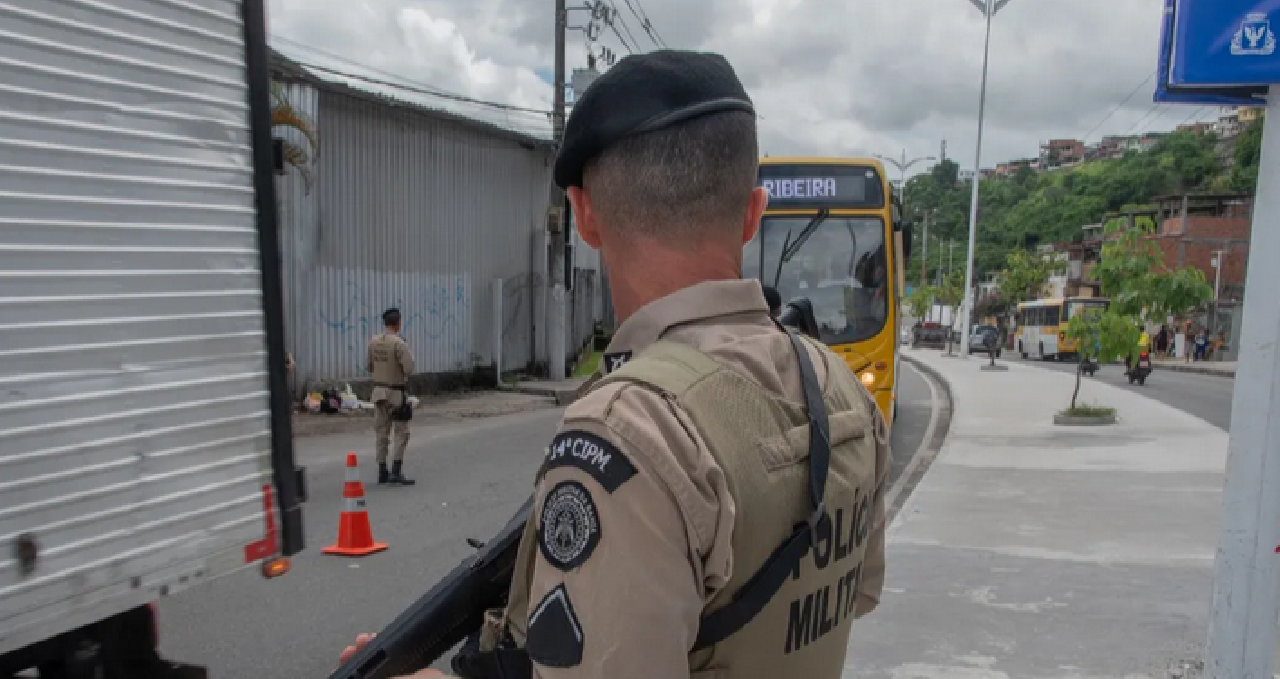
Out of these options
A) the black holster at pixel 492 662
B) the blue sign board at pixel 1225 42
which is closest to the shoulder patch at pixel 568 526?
the black holster at pixel 492 662

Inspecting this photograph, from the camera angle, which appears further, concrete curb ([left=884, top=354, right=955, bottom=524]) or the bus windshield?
the bus windshield

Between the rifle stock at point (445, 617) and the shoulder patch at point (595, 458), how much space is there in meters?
0.41

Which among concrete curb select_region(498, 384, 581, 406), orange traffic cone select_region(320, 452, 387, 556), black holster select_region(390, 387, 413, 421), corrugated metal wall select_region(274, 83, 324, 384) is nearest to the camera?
orange traffic cone select_region(320, 452, 387, 556)

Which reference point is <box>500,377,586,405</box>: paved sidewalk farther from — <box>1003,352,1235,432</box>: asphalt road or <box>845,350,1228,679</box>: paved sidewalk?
<box>1003,352,1235,432</box>: asphalt road

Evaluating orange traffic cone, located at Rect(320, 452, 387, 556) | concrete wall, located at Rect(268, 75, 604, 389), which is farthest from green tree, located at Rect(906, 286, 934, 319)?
orange traffic cone, located at Rect(320, 452, 387, 556)

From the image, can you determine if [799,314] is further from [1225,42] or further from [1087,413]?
[1087,413]

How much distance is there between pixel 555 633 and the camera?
3.02ft

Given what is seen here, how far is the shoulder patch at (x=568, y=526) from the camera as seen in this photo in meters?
0.91

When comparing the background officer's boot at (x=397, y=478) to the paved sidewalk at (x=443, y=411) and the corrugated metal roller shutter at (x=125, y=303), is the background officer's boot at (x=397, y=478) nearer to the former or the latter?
the paved sidewalk at (x=443, y=411)

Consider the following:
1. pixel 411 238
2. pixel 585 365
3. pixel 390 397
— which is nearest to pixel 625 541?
pixel 390 397

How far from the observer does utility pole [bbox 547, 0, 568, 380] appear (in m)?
17.2

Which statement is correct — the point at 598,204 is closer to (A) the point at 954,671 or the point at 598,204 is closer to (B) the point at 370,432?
(A) the point at 954,671

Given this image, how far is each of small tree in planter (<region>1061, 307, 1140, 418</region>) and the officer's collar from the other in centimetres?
1414

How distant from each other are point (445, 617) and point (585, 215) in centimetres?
65
